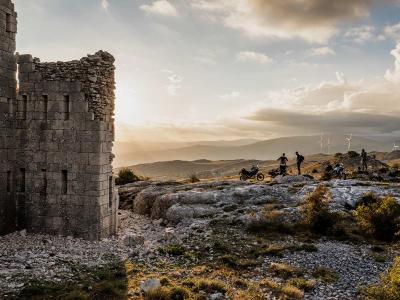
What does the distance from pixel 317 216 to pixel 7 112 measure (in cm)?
2122

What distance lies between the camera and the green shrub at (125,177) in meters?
49.2

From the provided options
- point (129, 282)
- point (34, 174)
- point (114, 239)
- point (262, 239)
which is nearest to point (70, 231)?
point (114, 239)

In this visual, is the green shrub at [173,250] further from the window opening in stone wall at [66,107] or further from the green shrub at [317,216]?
the window opening in stone wall at [66,107]

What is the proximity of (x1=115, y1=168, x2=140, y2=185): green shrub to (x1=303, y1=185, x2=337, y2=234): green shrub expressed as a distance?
28.4m

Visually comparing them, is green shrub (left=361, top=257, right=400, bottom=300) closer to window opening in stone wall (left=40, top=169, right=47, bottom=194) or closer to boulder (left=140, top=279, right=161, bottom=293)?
boulder (left=140, top=279, right=161, bottom=293)

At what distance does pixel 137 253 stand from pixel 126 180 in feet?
96.5

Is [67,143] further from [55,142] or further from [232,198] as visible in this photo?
[232,198]

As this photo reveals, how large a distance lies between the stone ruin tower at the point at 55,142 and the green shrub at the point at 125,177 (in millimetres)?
23883

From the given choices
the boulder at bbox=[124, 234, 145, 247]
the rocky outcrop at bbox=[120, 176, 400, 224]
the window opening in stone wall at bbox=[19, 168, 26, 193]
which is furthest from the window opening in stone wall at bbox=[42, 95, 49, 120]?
the rocky outcrop at bbox=[120, 176, 400, 224]

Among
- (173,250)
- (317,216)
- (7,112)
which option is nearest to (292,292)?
(173,250)

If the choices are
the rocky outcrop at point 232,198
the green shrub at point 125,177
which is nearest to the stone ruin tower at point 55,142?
the rocky outcrop at point 232,198

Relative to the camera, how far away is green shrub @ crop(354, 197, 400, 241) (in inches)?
915

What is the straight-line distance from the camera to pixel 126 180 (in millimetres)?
49406

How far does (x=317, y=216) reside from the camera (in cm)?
2489
